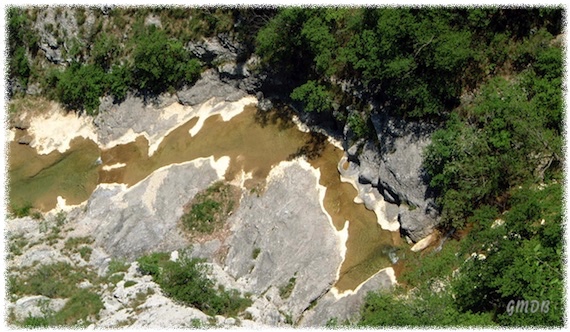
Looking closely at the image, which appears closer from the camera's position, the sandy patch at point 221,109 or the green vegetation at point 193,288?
the green vegetation at point 193,288

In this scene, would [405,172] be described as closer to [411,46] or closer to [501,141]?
[501,141]

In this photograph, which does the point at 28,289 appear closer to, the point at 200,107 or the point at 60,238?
the point at 60,238

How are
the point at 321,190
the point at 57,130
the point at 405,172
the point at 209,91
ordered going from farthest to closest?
the point at 57,130, the point at 209,91, the point at 321,190, the point at 405,172

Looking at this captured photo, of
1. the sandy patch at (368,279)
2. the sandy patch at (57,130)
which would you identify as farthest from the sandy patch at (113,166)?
the sandy patch at (368,279)

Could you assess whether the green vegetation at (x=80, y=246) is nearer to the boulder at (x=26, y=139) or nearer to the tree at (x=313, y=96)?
the boulder at (x=26, y=139)

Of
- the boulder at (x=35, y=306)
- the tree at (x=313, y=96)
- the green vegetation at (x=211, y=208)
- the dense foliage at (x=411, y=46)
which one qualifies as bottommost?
the boulder at (x=35, y=306)

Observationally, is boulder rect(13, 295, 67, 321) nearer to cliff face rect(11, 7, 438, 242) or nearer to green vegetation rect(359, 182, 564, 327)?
cliff face rect(11, 7, 438, 242)

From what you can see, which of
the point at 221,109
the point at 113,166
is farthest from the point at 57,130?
the point at 221,109
